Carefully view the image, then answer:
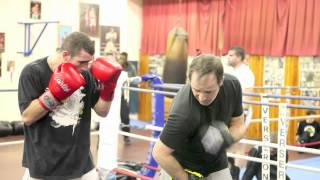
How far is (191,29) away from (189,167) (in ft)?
20.2

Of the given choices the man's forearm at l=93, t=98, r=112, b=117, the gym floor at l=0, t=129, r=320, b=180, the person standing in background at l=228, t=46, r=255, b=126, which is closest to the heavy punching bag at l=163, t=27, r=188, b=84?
the gym floor at l=0, t=129, r=320, b=180

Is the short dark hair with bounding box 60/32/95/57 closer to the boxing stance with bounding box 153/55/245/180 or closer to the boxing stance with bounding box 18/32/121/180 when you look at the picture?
the boxing stance with bounding box 18/32/121/180

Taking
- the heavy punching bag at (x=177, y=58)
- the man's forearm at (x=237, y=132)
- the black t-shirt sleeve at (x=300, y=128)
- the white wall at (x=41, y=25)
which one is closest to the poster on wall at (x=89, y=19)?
the white wall at (x=41, y=25)

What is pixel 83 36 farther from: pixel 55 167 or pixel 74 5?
pixel 74 5

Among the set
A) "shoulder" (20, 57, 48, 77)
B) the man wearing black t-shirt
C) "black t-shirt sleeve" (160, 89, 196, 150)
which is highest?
"shoulder" (20, 57, 48, 77)

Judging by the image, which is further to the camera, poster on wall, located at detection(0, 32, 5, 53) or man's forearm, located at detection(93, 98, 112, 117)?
poster on wall, located at detection(0, 32, 5, 53)

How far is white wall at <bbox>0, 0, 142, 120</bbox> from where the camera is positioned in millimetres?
7090

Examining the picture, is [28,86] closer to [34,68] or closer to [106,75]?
[34,68]

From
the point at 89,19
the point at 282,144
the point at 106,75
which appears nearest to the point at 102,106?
the point at 106,75

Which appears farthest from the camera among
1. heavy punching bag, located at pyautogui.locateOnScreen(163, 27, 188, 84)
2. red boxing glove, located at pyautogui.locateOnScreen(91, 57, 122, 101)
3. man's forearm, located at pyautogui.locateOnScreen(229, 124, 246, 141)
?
heavy punching bag, located at pyautogui.locateOnScreen(163, 27, 188, 84)

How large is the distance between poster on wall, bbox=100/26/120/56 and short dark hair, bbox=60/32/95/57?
6.46m

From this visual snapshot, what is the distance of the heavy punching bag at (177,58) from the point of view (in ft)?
22.9

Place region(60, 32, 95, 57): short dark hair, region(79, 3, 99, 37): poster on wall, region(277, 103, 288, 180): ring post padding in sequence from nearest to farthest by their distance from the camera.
A: region(60, 32, 95, 57): short dark hair < region(277, 103, 288, 180): ring post padding < region(79, 3, 99, 37): poster on wall

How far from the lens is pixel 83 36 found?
1.98m
